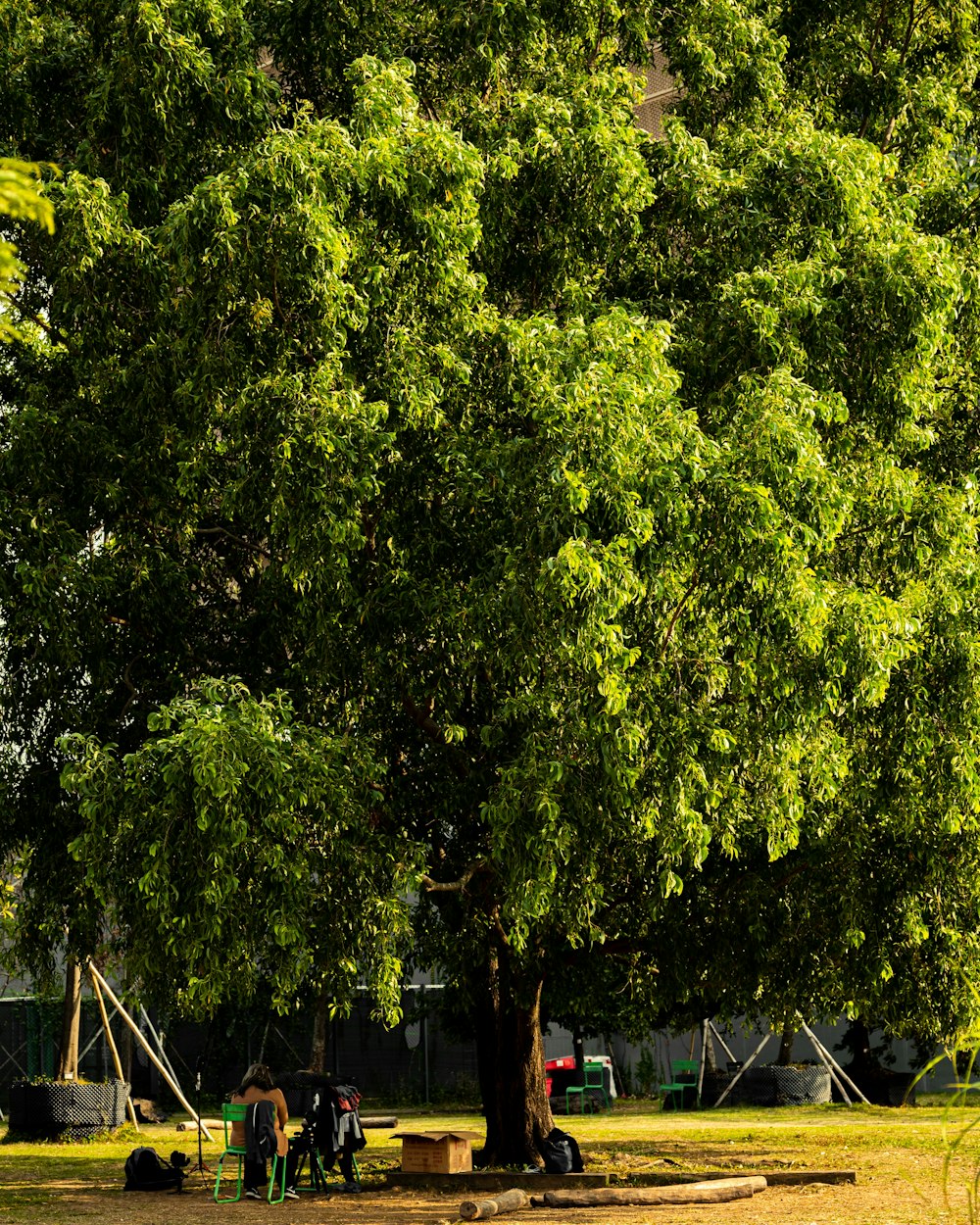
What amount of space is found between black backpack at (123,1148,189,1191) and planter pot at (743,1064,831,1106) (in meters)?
14.0

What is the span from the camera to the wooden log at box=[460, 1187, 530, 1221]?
1235cm

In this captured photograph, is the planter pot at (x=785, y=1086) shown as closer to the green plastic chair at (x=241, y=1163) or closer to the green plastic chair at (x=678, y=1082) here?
the green plastic chair at (x=678, y=1082)

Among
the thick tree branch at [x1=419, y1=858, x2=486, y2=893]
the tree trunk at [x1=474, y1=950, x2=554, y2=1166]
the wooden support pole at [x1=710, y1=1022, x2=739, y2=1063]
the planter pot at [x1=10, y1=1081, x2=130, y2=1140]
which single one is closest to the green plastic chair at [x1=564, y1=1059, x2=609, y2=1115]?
the wooden support pole at [x1=710, y1=1022, x2=739, y2=1063]

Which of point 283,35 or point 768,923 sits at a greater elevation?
point 283,35

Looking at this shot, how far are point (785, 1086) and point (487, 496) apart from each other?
61.1 feet

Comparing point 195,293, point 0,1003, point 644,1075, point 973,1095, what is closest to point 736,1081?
point 644,1075

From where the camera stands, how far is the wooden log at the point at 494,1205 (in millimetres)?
12352

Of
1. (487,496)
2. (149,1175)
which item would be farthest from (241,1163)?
(487,496)

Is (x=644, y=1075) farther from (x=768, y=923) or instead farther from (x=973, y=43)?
(x=973, y=43)

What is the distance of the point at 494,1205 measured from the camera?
41.7ft

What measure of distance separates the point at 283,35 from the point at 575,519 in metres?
6.32

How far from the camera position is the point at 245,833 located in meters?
10.3

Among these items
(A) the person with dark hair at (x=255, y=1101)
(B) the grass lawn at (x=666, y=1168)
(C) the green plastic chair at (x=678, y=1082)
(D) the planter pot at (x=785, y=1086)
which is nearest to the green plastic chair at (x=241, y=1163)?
(A) the person with dark hair at (x=255, y=1101)

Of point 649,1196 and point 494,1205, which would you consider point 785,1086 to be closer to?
point 649,1196
